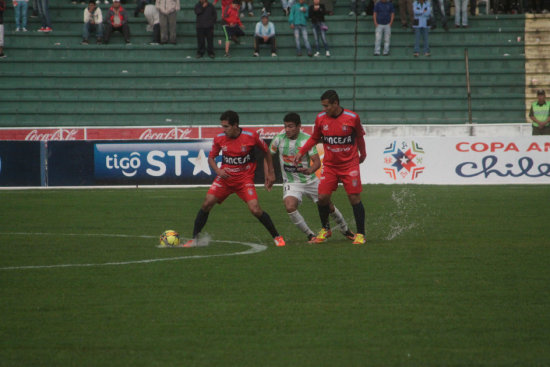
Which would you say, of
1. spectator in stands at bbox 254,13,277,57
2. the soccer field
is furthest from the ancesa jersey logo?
the soccer field

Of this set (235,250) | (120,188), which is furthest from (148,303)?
(120,188)

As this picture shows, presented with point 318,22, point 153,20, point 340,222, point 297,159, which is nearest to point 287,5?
point 318,22

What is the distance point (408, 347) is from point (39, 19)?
29.2m

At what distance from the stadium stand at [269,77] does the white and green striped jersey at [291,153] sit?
15.2 metres

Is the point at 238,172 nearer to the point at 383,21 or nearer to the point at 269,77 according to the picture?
the point at 269,77

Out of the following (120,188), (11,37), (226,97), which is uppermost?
Answer: (11,37)

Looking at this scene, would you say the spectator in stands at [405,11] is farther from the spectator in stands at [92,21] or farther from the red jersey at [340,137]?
the red jersey at [340,137]

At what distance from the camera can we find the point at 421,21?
29922 millimetres

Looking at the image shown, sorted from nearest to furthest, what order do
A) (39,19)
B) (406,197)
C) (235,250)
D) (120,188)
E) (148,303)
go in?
(148,303) → (235,250) → (406,197) → (120,188) → (39,19)

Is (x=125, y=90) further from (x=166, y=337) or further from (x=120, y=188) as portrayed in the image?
(x=166, y=337)

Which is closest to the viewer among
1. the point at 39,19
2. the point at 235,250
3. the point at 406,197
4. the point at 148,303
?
the point at 148,303

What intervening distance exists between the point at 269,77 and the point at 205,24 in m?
2.71

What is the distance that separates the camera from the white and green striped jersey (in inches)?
504

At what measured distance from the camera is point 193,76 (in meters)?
30.5
